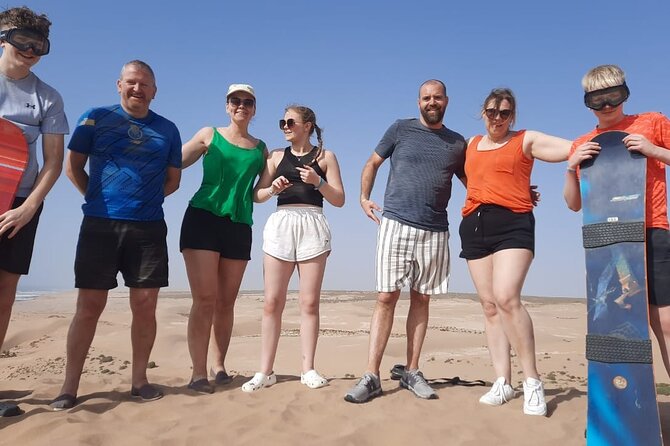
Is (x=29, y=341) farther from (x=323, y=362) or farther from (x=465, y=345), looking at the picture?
(x=465, y=345)

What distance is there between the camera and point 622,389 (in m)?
3.59

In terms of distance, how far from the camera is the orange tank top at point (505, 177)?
14.9ft

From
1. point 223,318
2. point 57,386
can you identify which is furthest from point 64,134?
point 57,386

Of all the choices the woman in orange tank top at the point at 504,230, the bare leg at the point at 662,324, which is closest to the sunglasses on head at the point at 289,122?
the woman in orange tank top at the point at 504,230

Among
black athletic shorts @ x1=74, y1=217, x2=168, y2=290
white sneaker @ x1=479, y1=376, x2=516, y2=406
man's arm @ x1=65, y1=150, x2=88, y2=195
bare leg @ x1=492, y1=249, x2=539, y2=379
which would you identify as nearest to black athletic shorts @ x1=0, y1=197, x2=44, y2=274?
black athletic shorts @ x1=74, y1=217, x2=168, y2=290

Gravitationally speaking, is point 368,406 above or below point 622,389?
below

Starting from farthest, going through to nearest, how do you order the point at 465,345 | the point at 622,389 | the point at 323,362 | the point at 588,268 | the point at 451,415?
the point at 465,345 → the point at 323,362 → the point at 451,415 → the point at 588,268 → the point at 622,389

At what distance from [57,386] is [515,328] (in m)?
4.81

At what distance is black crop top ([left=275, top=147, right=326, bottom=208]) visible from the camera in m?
5.13

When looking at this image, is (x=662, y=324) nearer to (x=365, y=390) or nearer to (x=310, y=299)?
(x=365, y=390)

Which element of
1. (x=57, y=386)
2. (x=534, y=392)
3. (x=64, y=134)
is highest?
(x=64, y=134)

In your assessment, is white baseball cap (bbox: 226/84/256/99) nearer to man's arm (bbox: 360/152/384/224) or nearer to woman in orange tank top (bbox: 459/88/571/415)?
man's arm (bbox: 360/152/384/224)

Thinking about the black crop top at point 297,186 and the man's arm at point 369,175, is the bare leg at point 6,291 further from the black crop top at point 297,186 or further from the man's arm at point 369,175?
the man's arm at point 369,175

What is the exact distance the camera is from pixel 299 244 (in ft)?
16.5
